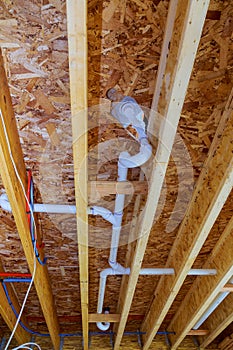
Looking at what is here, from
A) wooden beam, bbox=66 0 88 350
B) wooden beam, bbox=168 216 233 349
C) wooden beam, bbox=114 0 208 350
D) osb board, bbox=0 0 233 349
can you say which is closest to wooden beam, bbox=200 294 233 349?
wooden beam, bbox=168 216 233 349

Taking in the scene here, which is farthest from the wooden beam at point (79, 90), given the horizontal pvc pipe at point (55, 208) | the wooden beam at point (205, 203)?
the wooden beam at point (205, 203)

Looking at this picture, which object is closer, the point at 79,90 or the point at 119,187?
the point at 79,90

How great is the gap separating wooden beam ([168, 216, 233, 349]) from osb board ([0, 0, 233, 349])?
17 centimetres

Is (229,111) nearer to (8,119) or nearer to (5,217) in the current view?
(8,119)

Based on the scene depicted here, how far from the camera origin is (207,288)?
2.67m

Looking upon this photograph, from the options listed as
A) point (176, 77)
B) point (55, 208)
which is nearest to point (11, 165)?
point (55, 208)

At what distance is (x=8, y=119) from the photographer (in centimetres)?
155

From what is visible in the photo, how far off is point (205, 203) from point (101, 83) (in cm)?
91

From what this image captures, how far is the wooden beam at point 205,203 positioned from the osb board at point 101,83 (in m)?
0.05

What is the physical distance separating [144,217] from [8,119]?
889 millimetres

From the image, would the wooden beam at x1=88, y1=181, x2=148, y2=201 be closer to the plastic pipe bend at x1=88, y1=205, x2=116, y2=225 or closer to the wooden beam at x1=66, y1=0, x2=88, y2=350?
the wooden beam at x1=66, y1=0, x2=88, y2=350

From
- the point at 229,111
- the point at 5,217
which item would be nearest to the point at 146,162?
the point at 229,111

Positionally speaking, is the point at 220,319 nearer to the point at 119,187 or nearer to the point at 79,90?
the point at 119,187

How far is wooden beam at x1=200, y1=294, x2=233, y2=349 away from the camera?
10.1 feet
